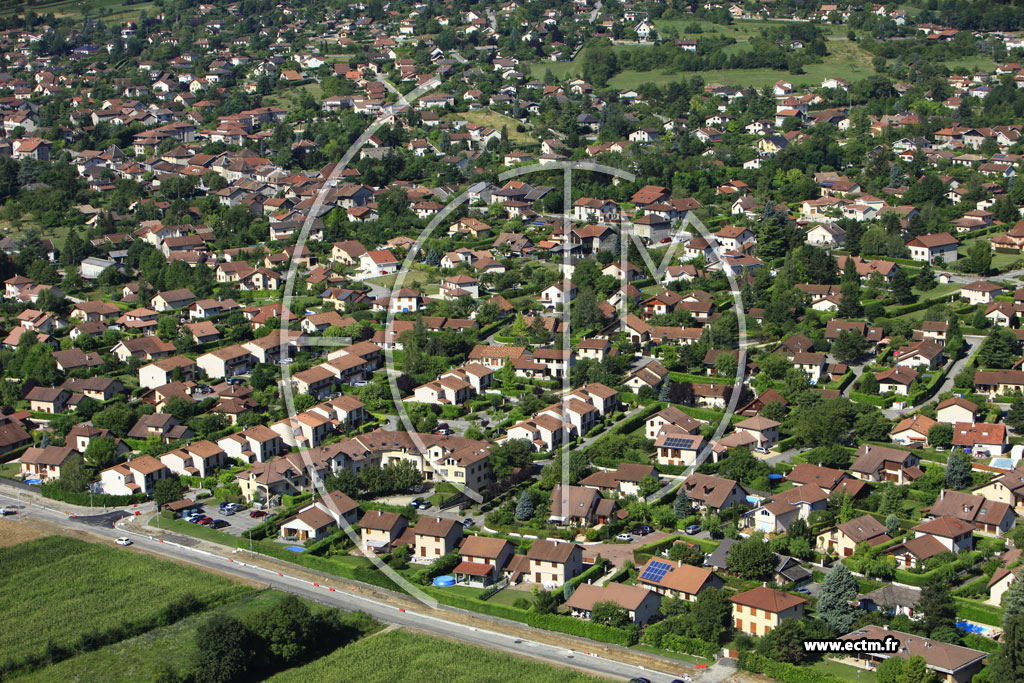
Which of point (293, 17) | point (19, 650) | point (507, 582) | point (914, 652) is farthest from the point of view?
point (293, 17)

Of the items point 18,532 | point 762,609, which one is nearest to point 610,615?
point 762,609

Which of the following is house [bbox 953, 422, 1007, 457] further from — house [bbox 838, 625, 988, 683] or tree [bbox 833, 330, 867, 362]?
house [bbox 838, 625, 988, 683]

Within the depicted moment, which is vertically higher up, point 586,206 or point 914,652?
point 586,206

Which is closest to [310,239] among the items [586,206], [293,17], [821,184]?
[586,206]

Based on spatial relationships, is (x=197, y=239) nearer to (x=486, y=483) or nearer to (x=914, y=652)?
(x=486, y=483)

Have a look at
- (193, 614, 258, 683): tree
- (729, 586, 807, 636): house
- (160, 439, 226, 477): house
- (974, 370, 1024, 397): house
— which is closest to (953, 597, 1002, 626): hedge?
(729, 586, 807, 636): house

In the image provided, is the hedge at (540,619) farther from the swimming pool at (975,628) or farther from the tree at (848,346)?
the tree at (848,346)

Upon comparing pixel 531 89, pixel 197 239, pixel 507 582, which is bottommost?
pixel 507 582
